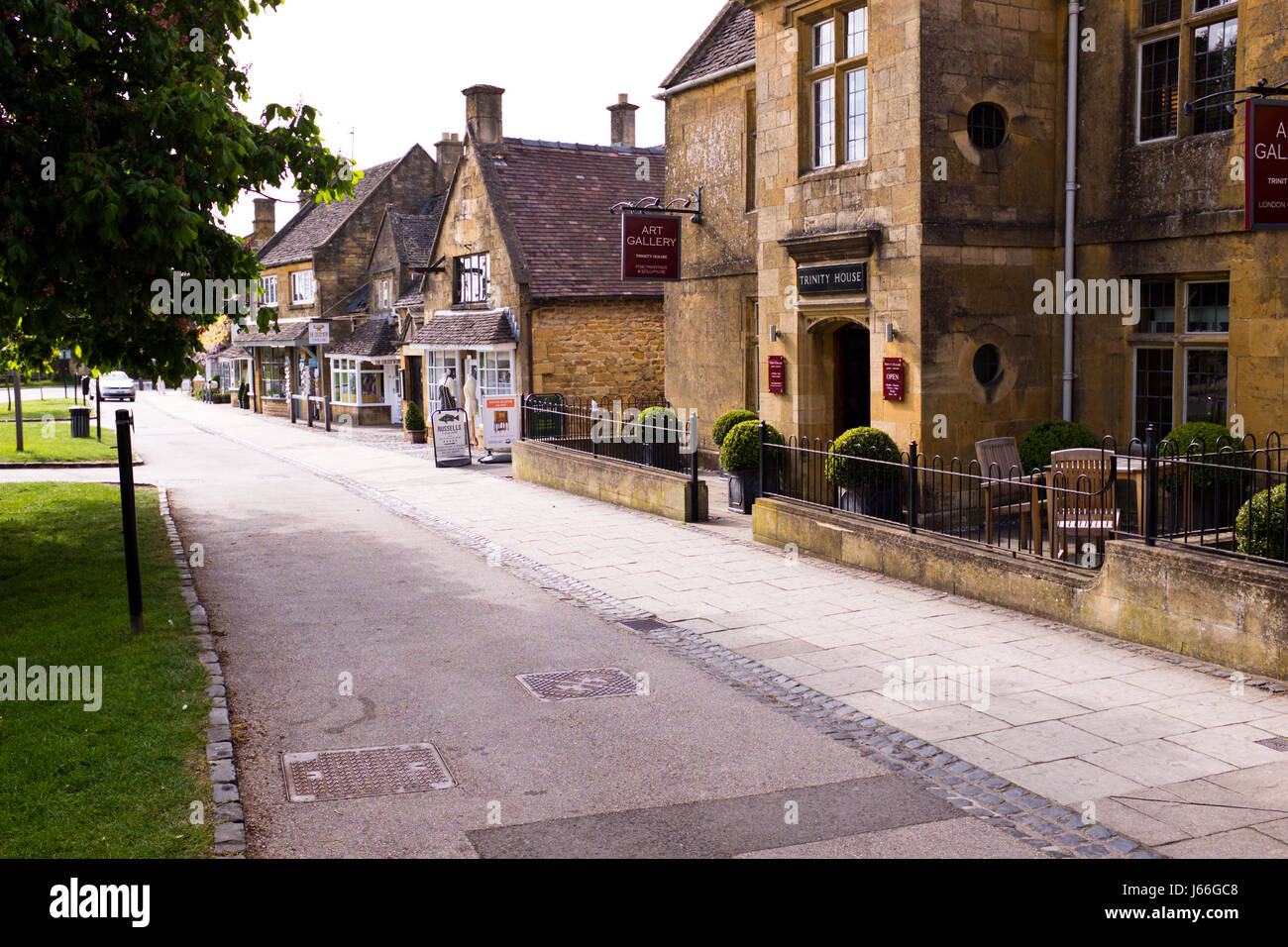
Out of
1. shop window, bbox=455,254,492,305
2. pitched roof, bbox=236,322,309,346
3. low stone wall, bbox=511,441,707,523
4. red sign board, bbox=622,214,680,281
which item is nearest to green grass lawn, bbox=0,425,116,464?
pitched roof, bbox=236,322,309,346

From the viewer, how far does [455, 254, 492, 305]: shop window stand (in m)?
31.4

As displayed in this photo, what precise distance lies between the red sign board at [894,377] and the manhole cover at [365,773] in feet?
31.6

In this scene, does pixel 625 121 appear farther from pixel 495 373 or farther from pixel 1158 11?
pixel 1158 11

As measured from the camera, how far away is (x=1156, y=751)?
7.14m

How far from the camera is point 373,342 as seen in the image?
40562 mm

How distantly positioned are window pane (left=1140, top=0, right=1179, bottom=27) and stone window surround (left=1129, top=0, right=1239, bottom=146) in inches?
2.4

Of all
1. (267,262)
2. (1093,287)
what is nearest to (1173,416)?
(1093,287)

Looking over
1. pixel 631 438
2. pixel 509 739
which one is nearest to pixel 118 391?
pixel 631 438

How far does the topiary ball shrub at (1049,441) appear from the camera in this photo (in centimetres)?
1511

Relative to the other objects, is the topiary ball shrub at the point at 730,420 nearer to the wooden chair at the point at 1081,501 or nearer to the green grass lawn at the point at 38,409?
the wooden chair at the point at 1081,501

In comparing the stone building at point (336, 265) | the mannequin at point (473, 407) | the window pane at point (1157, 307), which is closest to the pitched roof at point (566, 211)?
the mannequin at point (473, 407)

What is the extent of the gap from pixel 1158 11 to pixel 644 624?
10455 millimetres

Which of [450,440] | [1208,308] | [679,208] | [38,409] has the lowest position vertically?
[450,440]

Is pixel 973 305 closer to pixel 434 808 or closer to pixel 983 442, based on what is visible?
pixel 983 442
